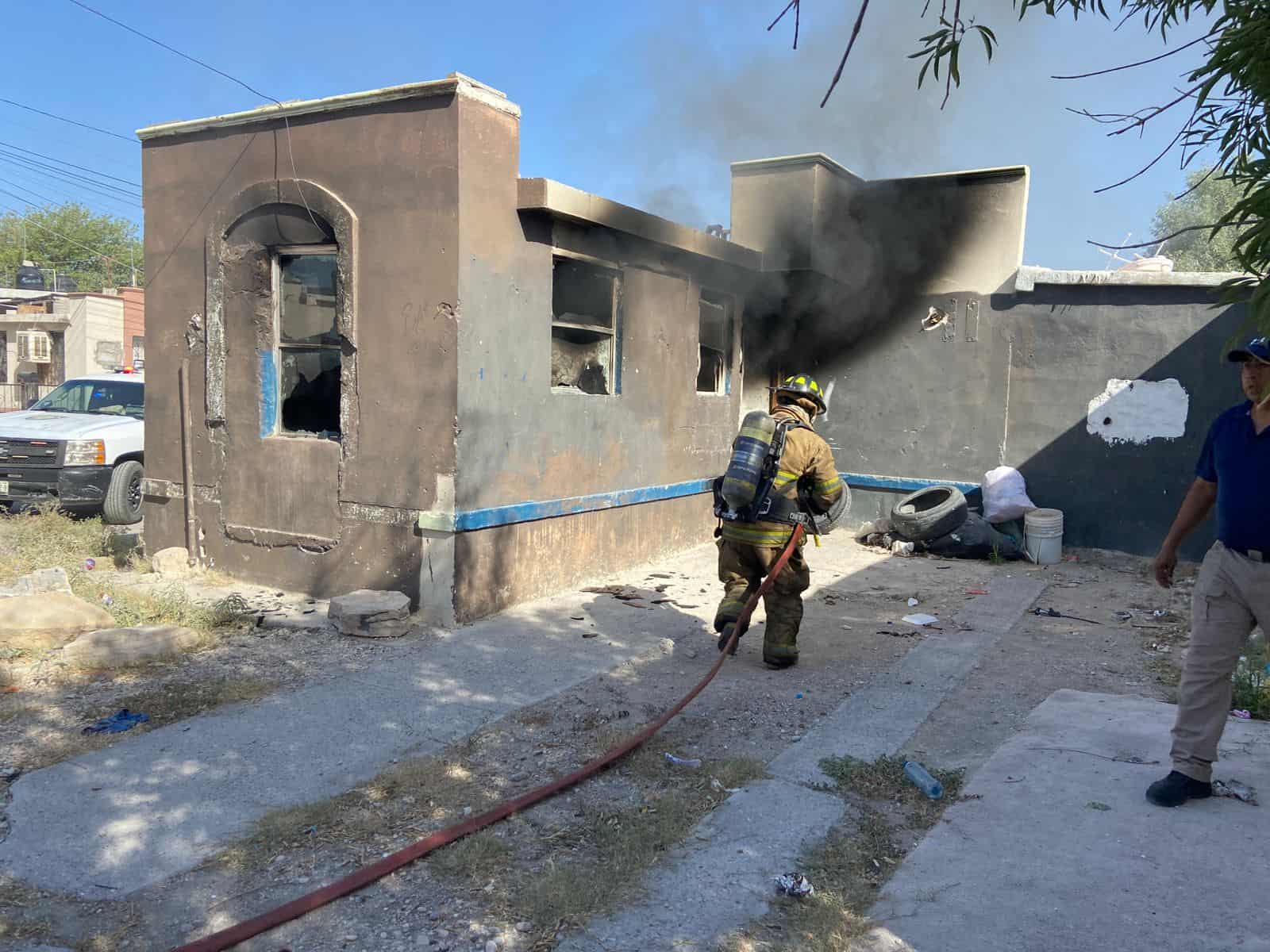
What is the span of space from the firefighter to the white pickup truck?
739cm

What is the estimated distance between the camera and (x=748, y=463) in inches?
220

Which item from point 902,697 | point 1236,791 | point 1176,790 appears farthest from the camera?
point 902,697

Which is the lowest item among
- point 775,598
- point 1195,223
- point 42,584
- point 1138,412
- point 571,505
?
point 42,584

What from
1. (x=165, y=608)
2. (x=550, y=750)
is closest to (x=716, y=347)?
(x=165, y=608)

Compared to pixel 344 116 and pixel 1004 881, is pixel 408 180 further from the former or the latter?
pixel 1004 881

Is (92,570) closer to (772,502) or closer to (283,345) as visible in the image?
(283,345)

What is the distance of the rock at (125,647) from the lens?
5309 millimetres

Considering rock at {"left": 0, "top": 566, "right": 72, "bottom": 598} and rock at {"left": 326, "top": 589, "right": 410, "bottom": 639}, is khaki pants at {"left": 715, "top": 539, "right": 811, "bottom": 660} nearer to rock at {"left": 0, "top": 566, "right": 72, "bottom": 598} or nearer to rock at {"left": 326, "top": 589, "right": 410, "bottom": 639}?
rock at {"left": 326, "top": 589, "right": 410, "bottom": 639}

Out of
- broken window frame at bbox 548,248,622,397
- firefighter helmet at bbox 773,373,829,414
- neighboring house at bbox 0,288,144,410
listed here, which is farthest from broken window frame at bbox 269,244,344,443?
neighboring house at bbox 0,288,144,410

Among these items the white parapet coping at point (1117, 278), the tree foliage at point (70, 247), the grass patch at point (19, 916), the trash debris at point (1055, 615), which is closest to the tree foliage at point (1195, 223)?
the white parapet coping at point (1117, 278)

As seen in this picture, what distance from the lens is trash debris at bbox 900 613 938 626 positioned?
23.8 feet

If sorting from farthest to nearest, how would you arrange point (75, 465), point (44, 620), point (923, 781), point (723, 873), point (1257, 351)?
point (75, 465) → point (44, 620) → point (923, 781) → point (1257, 351) → point (723, 873)

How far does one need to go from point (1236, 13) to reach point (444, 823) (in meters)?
3.69

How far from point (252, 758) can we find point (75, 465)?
7551 mm
